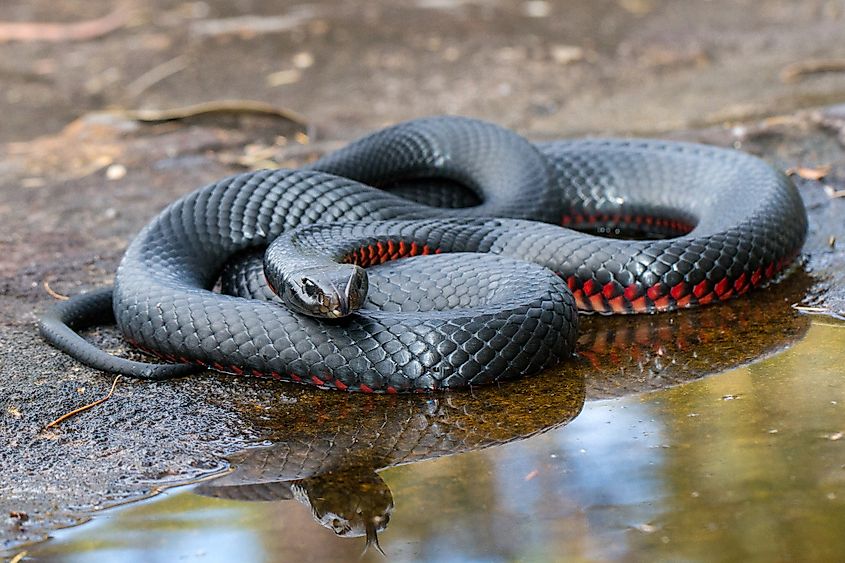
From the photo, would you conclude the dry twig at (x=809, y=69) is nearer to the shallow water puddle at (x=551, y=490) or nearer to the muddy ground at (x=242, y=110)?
the muddy ground at (x=242, y=110)

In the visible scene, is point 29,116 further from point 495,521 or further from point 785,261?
point 495,521

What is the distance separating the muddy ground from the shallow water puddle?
0.29 metres

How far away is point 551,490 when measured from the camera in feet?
11.6

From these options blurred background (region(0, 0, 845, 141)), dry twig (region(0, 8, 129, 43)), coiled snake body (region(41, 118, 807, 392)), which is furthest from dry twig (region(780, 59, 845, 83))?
dry twig (region(0, 8, 129, 43))

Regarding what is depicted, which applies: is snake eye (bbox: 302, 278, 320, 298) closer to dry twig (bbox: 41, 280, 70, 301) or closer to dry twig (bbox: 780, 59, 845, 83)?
dry twig (bbox: 41, 280, 70, 301)

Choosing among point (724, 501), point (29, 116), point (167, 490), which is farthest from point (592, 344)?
point (29, 116)

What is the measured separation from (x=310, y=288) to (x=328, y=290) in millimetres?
110

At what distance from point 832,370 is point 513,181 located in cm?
232

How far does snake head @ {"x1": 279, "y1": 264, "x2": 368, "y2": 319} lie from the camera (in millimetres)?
4344

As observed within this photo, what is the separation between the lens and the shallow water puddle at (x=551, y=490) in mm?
3213

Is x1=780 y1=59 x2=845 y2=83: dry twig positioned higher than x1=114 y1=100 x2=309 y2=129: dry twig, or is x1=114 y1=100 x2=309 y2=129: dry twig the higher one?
x1=780 y1=59 x2=845 y2=83: dry twig

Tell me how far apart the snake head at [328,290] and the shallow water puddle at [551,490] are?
1.47 feet

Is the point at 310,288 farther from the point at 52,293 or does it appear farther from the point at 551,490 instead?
the point at 52,293

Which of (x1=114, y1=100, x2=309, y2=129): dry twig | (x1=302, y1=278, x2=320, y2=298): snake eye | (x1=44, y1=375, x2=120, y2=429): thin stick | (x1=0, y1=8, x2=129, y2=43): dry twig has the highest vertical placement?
(x1=302, y1=278, x2=320, y2=298): snake eye
